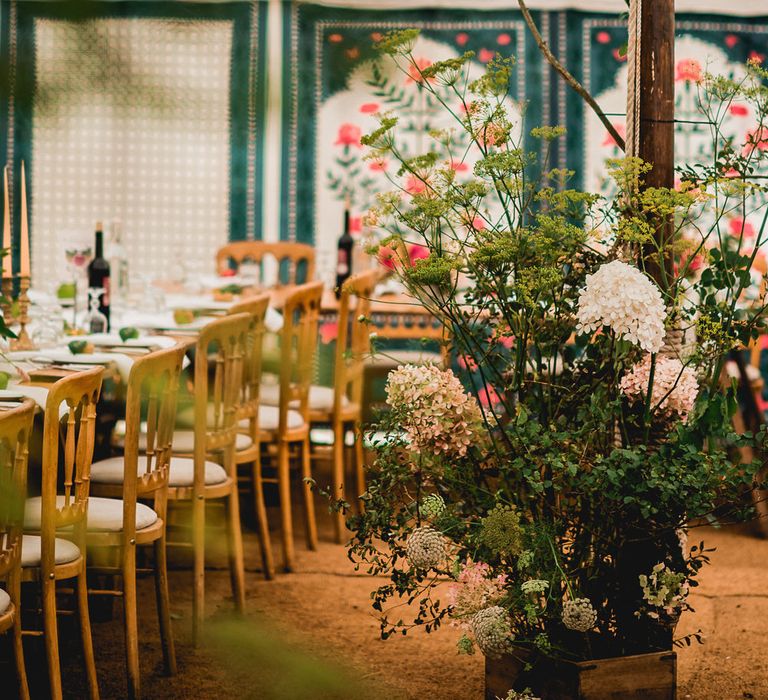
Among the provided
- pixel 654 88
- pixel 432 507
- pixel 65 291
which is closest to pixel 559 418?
pixel 432 507

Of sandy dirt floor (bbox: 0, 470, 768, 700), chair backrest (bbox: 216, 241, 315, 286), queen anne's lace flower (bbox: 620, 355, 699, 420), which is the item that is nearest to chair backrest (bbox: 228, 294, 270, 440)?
sandy dirt floor (bbox: 0, 470, 768, 700)

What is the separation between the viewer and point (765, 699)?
8.35ft

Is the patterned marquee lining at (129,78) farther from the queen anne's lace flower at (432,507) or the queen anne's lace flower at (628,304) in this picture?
the queen anne's lace flower at (432,507)

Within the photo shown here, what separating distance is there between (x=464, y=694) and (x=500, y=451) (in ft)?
2.52

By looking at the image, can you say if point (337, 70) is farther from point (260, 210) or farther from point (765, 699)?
point (260, 210)

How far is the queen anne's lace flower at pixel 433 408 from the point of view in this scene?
200cm

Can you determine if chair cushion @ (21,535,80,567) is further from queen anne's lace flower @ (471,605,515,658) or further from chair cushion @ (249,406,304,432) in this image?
chair cushion @ (249,406,304,432)

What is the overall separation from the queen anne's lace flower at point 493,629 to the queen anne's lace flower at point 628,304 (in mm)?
536

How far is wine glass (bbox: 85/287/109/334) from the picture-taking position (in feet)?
11.4

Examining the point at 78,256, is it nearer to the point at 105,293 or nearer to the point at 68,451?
the point at 105,293

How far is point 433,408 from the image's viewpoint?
2.00 metres

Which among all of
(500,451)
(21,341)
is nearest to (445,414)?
(500,451)

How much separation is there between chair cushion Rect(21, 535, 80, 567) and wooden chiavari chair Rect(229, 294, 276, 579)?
95cm

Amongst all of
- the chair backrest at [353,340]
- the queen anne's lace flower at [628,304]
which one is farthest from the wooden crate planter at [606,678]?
the chair backrest at [353,340]
